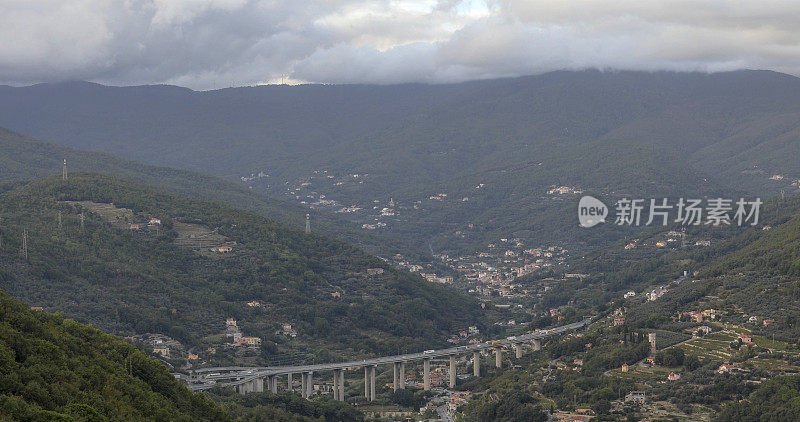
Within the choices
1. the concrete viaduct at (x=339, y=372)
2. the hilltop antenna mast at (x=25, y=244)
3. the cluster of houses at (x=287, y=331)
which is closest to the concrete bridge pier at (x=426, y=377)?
the concrete viaduct at (x=339, y=372)

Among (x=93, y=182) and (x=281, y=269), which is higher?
(x=93, y=182)

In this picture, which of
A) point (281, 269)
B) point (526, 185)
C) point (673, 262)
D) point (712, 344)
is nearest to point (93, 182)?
point (281, 269)

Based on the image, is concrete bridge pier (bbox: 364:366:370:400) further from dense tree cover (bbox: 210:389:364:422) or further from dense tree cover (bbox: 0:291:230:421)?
dense tree cover (bbox: 0:291:230:421)

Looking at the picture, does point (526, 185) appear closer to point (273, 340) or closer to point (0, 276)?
point (273, 340)

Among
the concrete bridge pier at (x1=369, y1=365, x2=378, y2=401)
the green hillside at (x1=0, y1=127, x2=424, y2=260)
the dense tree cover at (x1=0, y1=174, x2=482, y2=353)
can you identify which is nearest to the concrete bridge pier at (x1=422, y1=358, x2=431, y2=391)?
the concrete bridge pier at (x1=369, y1=365, x2=378, y2=401)

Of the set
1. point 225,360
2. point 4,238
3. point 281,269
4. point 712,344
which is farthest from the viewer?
point 281,269

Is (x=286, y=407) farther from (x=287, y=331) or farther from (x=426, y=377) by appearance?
(x=287, y=331)

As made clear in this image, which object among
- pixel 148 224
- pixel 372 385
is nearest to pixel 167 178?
pixel 148 224
